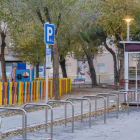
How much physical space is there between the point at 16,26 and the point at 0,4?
4.40 feet

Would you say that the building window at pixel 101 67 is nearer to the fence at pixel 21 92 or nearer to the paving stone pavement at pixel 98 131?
the fence at pixel 21 92

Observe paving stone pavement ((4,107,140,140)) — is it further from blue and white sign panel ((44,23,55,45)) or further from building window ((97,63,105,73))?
building window ((97,63,105,73))

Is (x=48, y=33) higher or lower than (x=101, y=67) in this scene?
higher

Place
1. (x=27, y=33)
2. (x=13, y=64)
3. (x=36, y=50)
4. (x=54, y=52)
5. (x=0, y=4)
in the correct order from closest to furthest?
(x=0, y=4)
(x=54, y=52)
(x=27, y=33)
(x=36, y=50)
(x=13, y=64)

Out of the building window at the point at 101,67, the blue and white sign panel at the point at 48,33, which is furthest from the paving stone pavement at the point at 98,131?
the building window at the point at 101,67

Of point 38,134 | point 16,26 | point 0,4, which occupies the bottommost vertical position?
point 38,134

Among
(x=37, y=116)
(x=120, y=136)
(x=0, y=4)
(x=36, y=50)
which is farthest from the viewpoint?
(x=36, y=50)

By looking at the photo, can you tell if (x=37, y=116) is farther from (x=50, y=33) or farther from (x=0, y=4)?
(x=0, y=4)

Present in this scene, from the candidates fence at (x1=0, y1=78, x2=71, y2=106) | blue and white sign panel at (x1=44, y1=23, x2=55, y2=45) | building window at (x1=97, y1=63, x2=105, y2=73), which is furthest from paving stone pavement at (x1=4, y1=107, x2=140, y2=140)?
building window at (x1=97, y1=63, x2=105, y2=73)

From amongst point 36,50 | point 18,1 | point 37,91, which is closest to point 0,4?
point 18,1

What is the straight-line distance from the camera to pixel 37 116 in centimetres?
916

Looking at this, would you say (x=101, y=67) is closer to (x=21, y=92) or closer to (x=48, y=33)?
(x=21, y=92)

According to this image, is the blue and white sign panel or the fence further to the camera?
the fence

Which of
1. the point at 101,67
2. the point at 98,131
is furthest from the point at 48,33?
the point at 101,67
